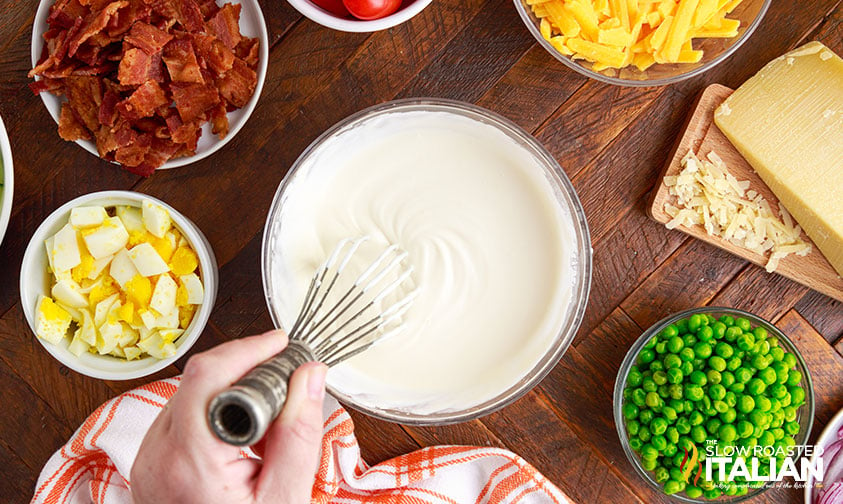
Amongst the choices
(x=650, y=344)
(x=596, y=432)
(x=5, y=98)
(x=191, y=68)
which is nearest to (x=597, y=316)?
(x=650, y=344)

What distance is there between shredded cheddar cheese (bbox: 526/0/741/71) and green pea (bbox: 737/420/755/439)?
588 mm

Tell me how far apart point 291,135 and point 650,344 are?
28.3 inches

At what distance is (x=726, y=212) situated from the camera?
3.97ft

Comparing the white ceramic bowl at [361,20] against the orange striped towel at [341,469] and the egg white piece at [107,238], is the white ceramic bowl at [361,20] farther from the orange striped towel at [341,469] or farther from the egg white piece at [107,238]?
the orange striped towel at [341,469]

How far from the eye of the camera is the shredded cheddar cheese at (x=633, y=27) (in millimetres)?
1096

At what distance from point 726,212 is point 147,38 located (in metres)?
0.97

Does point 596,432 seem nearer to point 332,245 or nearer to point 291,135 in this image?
Result: point 332,245

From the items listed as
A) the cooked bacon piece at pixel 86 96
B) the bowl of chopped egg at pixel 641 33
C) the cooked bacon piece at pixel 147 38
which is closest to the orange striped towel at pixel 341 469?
the cooked bacon piece at pixel 86 96

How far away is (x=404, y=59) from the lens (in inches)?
49.1

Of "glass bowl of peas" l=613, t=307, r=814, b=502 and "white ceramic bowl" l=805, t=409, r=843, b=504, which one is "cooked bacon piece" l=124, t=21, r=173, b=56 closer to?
"glass bowl of peas" l=613, t=307, r=814, b=502

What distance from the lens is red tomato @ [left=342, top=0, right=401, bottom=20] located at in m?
1.04

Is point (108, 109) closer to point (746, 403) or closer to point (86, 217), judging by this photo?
point (86, 217)

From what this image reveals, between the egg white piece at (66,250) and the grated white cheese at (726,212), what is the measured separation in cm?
98

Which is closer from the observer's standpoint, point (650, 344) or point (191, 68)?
point (191, 68)
